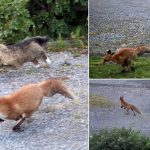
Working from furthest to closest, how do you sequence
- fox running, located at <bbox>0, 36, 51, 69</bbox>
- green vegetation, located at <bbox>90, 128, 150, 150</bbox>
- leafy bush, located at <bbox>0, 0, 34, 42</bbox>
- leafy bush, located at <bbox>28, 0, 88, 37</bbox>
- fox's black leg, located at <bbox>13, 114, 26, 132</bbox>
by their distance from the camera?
leafy bush, located at <bbox>28, 0, 88, 37</bbox> → leafy bush, located at <bbox>0, 0, 34, 42</bbox> → fox running, located at <bbox>0, 36, 51, 69</bbox> → fox's black leg, located at <bbox>13, 114, 26, 132</bbox> → green vegetation, located at <bbox>90, 128, 150, 150</bbox>

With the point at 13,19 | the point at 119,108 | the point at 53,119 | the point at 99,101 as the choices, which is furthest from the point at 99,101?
the point at 13,19

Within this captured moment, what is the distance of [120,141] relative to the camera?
14.9 ft

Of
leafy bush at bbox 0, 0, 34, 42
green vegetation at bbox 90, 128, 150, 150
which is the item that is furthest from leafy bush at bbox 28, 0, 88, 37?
green vegetation at bbox 90, 128, 150, 150

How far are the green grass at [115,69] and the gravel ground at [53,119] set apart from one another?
359 mm

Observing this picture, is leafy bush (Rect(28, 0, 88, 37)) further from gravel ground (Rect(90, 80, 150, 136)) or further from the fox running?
gravel ground (Rect(90, 80, 150, 136))

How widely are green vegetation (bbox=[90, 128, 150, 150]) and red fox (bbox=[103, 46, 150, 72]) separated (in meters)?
0.51

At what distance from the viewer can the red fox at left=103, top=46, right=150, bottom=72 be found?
15.4 ft

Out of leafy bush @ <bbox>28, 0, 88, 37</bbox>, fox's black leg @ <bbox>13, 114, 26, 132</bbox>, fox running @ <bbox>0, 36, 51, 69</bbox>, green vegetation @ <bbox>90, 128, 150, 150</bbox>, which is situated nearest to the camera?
green vegetation @ <bbox>90, 128, 150, 150</bbox>

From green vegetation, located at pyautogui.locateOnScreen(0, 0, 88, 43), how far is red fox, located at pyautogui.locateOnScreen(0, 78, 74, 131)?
1.08 m

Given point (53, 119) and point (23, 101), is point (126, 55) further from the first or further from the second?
point (23, 101)

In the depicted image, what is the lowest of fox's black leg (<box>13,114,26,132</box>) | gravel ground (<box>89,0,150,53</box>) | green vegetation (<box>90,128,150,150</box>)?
green vegetation (<box>90,128,150,150</box>)

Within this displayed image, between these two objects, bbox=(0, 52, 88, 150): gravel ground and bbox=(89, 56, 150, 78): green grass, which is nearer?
bbox=(0, 52, 88, 150): gravel ground

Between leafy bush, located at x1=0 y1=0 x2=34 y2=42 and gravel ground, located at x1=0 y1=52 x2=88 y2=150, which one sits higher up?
leafy bush, located at x1=0 y1=0 x2=34 y2=42

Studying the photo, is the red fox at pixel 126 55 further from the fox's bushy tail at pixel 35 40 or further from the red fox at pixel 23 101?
the fox's bushy tail at pixel 35 40
